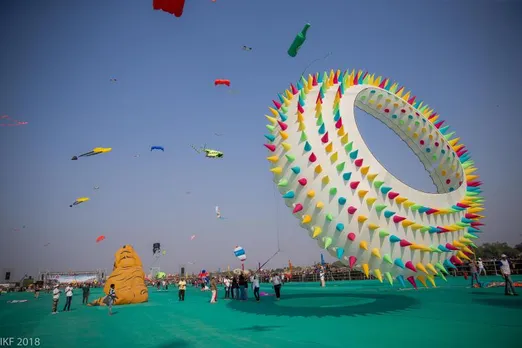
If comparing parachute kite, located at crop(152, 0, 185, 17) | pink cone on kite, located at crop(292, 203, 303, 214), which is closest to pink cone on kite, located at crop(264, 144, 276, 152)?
pink cone on kite, located at crop(292, 203, 303, 214)

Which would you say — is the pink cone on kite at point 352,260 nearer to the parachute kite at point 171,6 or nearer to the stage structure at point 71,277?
the parachute kite at point 171,6

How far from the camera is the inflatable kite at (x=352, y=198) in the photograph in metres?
8.67

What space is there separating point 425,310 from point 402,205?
3981 mm

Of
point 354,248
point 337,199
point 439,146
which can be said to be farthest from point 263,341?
point 439,146

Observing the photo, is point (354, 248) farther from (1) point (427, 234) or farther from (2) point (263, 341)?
(2) point (263, 341)

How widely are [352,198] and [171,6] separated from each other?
661 cm

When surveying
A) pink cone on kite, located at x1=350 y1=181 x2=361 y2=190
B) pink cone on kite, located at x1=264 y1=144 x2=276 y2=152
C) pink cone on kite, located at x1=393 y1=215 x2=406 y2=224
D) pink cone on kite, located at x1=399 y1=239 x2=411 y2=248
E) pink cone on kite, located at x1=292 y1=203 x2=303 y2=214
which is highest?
pink cone on kite, located at x1=264 y1=144 x2=276 y2=152

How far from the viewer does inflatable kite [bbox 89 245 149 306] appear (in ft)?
63.7

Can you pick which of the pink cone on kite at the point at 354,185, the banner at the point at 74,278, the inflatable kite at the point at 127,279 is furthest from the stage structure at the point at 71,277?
the pink cone on kite at the point at 354,185

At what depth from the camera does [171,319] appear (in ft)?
39.0

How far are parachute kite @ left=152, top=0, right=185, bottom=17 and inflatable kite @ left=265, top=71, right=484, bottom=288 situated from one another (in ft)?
13.4

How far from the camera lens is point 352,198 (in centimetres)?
873

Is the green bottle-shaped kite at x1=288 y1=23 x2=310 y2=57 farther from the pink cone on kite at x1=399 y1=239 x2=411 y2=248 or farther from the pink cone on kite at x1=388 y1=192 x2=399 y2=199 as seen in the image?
the pink cone on kite at x1=399 y1=239 x2=411 y2=248

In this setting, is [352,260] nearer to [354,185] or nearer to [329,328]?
[329,328]
